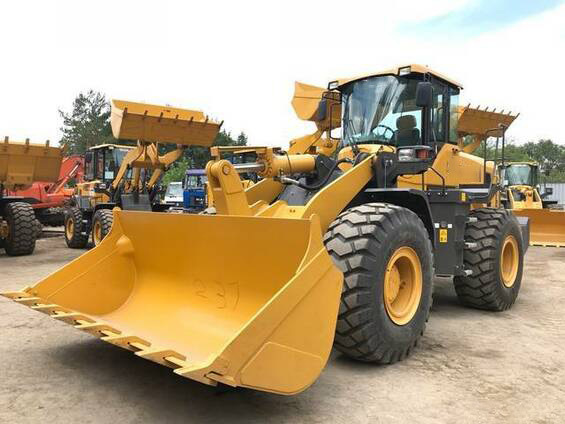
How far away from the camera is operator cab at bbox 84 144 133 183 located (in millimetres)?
12719

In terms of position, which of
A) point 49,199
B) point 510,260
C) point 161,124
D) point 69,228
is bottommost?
point 69,228

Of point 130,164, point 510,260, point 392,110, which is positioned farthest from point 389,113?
point 130,164

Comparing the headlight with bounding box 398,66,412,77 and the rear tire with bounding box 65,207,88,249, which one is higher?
the headlight with bounding box 398,66,412,77

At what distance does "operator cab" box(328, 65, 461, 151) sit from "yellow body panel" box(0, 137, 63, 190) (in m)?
8.42

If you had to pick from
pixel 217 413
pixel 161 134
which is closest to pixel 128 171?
pixel 161 134

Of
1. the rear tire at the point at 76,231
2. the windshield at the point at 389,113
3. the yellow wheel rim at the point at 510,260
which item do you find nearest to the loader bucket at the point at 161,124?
the rear tire at the point at 76,231

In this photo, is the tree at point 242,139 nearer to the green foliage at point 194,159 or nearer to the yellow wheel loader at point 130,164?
the green foliage at point 194,159

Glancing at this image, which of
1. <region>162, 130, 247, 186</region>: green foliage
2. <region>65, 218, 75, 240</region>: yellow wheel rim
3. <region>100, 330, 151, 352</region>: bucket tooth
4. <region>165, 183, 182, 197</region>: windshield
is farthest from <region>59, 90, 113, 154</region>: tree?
<region>100, 330, 151, 352</region>: bucket tooth

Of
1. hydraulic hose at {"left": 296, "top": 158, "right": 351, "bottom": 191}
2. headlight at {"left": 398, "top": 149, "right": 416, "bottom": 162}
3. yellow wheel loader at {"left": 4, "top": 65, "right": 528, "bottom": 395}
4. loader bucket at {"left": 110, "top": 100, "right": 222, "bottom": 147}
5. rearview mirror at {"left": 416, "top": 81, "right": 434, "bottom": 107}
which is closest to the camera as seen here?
yellow wheel loader at {"left": 4, "top": 65, "right": 528, "bottom": 395}

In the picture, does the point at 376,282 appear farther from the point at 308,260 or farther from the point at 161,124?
the point at 161,124

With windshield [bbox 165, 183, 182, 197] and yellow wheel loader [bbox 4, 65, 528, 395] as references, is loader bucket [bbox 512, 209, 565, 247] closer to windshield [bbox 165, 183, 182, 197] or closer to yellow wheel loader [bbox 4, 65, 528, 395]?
yellow wheel loader [bbox 4, 65, 528, 395]

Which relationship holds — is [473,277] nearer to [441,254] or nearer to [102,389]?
[441,254]

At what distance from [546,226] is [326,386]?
1186 cm

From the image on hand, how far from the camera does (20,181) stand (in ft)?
37.8
